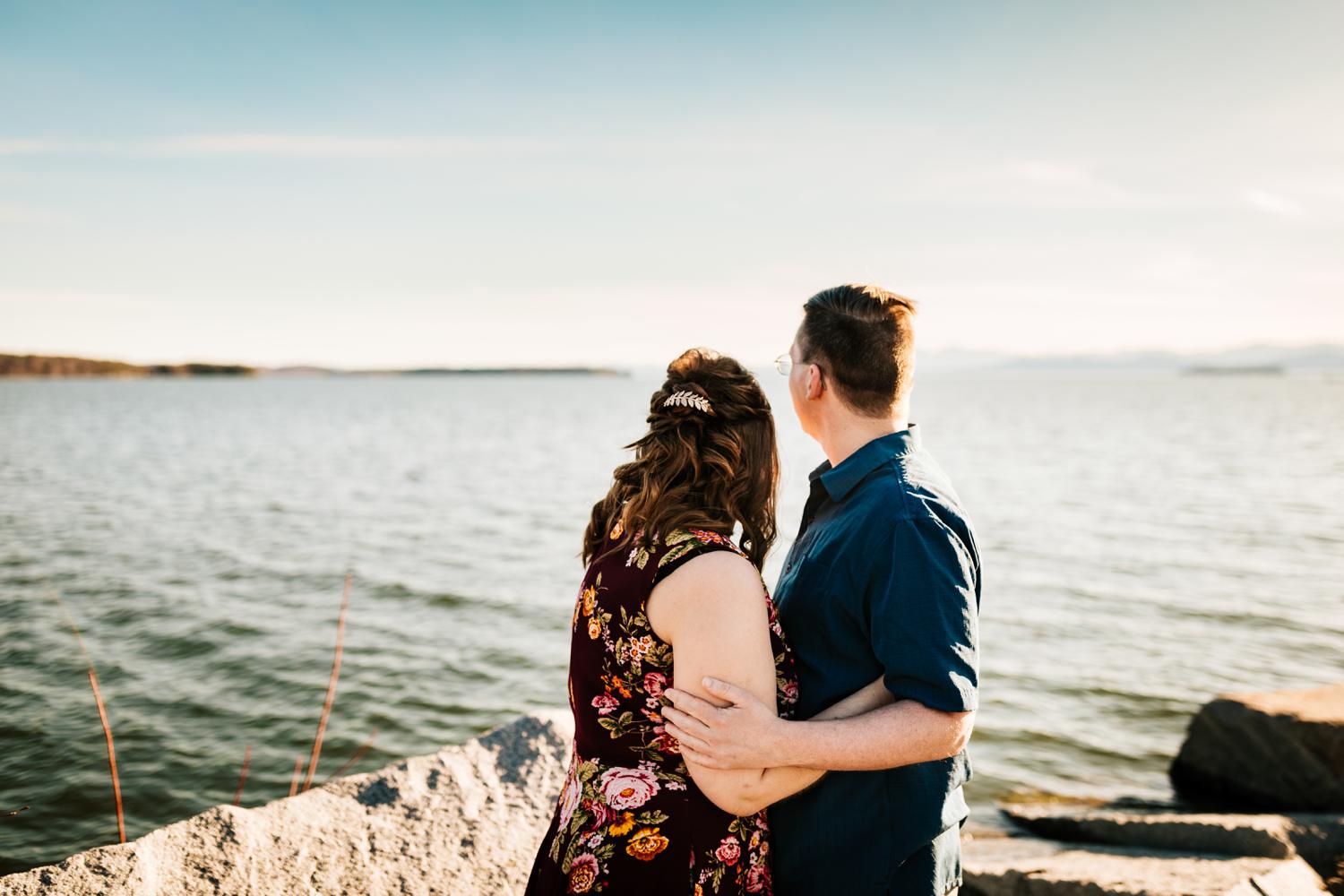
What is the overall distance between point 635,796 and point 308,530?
59.3 feet

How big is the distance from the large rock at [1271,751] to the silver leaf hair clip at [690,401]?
7315 mm

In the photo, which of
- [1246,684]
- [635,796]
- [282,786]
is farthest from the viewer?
[1246,684]

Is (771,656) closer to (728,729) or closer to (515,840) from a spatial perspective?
(728,729)

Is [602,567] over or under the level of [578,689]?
over

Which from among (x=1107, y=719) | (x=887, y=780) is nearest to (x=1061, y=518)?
(x=1107, y=719)

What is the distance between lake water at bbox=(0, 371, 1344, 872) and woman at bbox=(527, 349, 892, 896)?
9.41 feet

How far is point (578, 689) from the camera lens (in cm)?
244

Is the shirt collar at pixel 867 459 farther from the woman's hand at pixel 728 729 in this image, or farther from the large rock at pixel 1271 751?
the large rock at pixel 1271 751

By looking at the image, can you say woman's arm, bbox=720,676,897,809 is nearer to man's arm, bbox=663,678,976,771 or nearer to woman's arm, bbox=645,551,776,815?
man's arm, bbox=663,678,976,771

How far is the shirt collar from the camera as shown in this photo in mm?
2584

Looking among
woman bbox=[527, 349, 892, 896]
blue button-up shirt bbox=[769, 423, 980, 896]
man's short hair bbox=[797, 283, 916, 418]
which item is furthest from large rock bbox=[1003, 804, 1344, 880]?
man's short hair bbox=[797, 283, 916, 418]

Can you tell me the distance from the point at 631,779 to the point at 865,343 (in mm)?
1481

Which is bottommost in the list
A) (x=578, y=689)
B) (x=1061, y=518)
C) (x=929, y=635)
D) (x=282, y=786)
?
(x=282, y=786)

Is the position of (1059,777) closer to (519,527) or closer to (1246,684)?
(1246,684)
